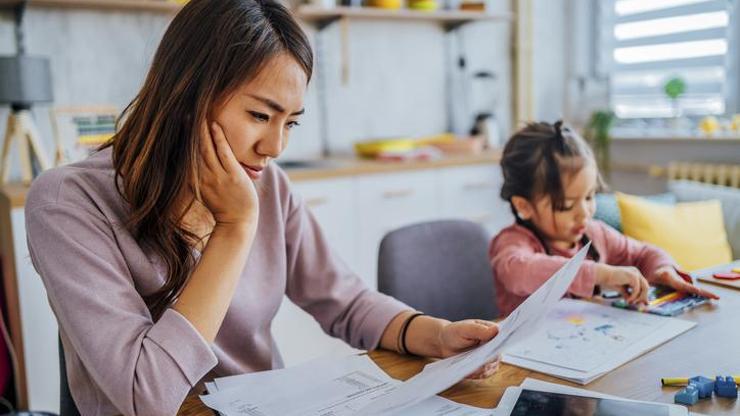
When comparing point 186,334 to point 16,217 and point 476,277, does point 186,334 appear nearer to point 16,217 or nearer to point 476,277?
point 476,277

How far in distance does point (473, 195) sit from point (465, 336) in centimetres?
237

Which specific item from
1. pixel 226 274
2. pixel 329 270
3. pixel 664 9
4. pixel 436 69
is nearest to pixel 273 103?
pixel 226 274

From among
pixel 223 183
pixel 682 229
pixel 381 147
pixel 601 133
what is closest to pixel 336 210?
pixel 381 147

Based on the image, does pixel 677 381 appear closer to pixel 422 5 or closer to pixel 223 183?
pixel 223 183

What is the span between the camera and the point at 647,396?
0.87 meters

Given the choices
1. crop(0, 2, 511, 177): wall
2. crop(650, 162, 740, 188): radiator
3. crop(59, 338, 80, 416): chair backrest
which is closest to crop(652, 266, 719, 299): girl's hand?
crop(59, 338, 80, 416): chair backrest

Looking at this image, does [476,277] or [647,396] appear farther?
[476,277]

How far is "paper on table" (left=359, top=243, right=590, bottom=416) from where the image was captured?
80 cm

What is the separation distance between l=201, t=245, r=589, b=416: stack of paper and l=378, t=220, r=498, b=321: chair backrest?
0.65 m

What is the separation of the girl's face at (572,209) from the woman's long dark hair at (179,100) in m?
0.78

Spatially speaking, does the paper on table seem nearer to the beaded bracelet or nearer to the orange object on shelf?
the beaded bracelet

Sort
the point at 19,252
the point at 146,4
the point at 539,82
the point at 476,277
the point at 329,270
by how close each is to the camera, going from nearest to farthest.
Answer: the point at 329,270, the point at 476,277, the point at 19,252, the point at 146,4, the point at 539,82

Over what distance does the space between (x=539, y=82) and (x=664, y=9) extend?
31.5 inches

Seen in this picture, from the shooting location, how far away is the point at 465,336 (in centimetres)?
102
